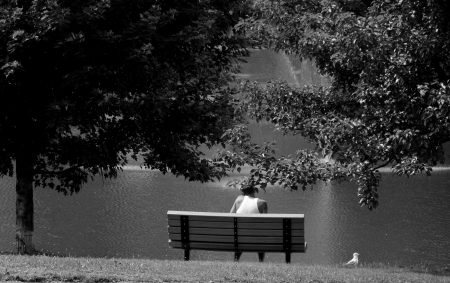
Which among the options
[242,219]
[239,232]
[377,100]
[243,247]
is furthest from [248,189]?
[377,100]

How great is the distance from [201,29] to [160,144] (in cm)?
195

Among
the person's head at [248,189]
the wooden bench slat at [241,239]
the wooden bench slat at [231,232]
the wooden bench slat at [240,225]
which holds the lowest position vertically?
the wooden bench slat at [241,239]

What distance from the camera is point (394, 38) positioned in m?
8.84

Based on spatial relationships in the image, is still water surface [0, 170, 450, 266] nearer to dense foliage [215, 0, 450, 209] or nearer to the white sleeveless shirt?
the white sleeveless shirt

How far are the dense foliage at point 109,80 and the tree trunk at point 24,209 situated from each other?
0.03 m

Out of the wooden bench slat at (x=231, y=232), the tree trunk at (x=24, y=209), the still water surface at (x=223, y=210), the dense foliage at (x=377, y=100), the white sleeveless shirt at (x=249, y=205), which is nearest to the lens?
the dense foliage at (x=377, y=100)

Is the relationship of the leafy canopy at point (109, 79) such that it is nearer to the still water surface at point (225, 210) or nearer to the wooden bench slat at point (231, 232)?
the wooden bench slat at point (231, 232)

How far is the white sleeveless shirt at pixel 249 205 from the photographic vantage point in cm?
1127

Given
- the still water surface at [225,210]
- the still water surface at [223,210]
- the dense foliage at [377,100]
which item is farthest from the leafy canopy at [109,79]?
the still water surface at [225,210]

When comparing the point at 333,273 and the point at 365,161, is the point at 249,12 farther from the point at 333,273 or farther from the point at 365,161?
the point at 333,273

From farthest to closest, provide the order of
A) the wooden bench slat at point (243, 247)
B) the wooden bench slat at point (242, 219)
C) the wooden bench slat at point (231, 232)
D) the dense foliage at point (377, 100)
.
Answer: the wooden bench slat at point (243, 247)
the wooden bench slat at point (231, 232)
the wooden bench slat at point (242, 219)
the dense foliage at point (377, 100)

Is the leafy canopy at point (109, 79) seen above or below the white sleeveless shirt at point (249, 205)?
above

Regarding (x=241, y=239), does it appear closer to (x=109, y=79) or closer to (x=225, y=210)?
(x=109, y=79)

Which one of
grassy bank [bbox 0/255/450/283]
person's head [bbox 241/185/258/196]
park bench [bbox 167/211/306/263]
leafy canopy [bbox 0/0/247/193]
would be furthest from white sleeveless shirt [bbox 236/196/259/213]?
grassy bank [bbox 0/255/450/283]
